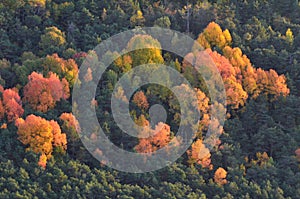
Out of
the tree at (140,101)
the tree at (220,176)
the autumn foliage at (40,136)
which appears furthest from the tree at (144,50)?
the tree at (220,176)

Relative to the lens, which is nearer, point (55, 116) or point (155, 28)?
point (55, 116)

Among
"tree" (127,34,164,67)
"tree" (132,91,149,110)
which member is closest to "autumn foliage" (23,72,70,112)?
"tree" (132,91,149,110)

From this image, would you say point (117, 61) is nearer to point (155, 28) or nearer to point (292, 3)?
point (155, 28)

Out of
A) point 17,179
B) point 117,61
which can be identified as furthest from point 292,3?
point 17,179

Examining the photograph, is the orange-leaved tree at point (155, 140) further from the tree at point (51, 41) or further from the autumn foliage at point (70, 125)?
the tree at point (51, 41)

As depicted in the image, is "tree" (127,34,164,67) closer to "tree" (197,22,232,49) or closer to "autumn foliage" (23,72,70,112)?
"tree" (197,22,232,49)
